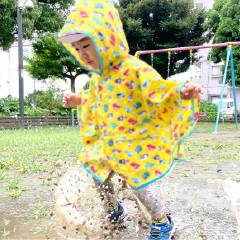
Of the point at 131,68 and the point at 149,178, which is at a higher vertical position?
the point at 131,68

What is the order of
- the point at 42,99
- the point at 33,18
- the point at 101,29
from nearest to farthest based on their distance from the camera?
the point at 101,29 → the point at 33,18 → the point at 42,99

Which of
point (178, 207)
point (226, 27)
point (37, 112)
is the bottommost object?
point (178, 207)

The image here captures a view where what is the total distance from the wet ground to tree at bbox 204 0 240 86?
13871 mm

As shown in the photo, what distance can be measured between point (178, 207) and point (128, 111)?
1.06m

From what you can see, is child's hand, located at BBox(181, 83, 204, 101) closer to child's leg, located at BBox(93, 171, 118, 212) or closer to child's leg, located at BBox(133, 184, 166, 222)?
child's leg, located at BBox(133, 184, 166, 222)

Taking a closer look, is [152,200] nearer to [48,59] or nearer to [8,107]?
[8,107]

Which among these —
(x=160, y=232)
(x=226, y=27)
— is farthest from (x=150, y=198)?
(x=226, y=27)

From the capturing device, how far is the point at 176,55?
16062 millimetres

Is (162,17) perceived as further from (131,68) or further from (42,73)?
(131,68)

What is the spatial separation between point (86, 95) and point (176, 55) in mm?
14796

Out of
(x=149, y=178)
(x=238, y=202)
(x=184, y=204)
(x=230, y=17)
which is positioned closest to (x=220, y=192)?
(x=238, y=202)

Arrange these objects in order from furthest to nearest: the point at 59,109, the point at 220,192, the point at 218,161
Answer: the point at 59,109 → the point at 218,161 → the point at 220,192

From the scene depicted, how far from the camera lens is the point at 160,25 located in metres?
15.5

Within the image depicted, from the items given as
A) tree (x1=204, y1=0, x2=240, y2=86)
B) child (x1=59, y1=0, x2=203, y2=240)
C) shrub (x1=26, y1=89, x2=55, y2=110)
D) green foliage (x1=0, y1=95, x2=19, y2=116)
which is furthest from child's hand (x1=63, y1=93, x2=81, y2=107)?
tree (x1=204, y1=0, x2=240, y2=86)
